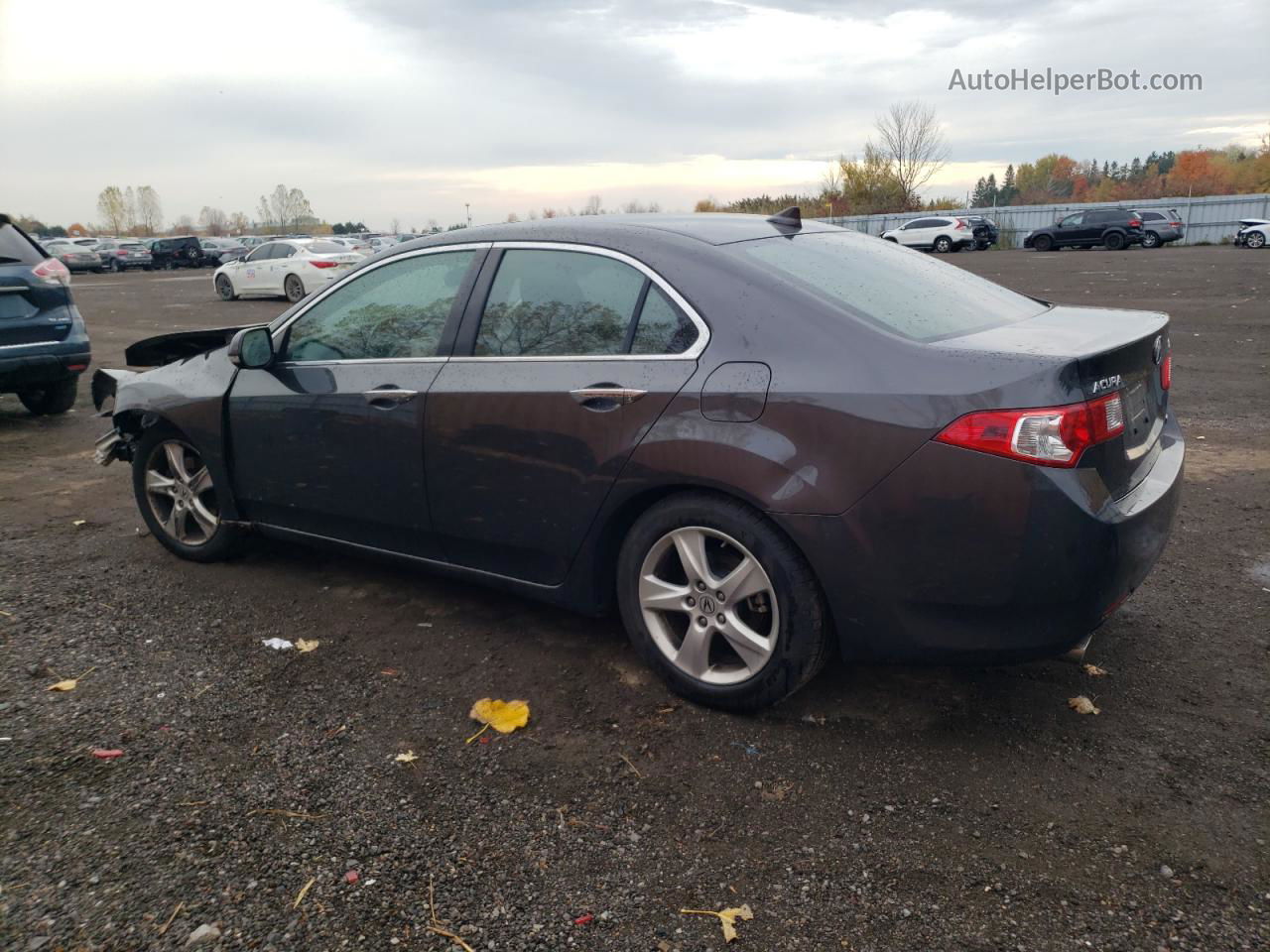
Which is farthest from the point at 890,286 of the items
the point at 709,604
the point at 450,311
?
the point at 450,311

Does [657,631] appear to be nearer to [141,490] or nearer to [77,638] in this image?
[77,638]

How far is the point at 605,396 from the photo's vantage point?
3344 mm

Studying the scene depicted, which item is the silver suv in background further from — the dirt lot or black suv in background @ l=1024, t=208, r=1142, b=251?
the dirt lot

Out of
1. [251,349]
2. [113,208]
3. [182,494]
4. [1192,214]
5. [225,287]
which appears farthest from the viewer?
[113,208]

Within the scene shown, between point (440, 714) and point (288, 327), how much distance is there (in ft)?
6.62

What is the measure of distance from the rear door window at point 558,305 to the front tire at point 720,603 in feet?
2.23

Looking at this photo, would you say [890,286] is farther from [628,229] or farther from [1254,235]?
[1254,235]

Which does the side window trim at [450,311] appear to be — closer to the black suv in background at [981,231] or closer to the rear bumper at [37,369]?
the rear bumper at [37,369]

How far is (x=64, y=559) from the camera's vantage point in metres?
5.08

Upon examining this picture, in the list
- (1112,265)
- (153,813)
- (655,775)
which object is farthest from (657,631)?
(1112,265)

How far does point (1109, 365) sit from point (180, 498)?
4.22 meters

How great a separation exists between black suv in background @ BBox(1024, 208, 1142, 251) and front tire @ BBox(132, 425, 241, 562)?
121 ft

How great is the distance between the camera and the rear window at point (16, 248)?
801 cm

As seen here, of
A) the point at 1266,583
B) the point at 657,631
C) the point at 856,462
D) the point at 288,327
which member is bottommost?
the point at 1266,583
